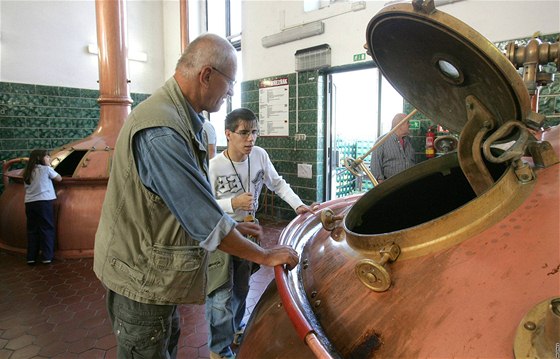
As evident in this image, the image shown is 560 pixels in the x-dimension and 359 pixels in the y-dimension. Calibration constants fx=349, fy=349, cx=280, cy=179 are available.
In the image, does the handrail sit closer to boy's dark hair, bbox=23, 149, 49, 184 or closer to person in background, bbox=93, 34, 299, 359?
person in background, bbox=93, 34, 299, 359

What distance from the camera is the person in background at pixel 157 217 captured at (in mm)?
1170

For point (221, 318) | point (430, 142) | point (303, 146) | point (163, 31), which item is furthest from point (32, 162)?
point (163, 31)

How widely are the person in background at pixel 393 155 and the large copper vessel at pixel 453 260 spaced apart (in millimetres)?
3088

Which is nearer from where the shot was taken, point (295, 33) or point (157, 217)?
point (157, 217)

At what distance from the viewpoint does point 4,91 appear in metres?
6.78

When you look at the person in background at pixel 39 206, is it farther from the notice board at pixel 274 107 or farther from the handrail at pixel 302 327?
the handrail at pixel 302 327

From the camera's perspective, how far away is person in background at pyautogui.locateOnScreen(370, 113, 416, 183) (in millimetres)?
4156

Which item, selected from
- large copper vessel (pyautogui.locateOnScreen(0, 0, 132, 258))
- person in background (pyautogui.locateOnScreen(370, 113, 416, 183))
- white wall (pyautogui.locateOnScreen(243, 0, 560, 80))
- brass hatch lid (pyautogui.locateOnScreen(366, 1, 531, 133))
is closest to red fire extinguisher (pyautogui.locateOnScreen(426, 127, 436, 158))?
person in background (pyautogui.locateOnScreen(370, 113, 416, 183))

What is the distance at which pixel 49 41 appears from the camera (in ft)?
24.0

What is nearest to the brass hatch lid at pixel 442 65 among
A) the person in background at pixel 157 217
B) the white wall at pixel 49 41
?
the person in background at pixel 157 217

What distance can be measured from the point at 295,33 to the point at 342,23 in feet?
2.97

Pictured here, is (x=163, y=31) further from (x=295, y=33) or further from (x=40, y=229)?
(x=40, y=229)

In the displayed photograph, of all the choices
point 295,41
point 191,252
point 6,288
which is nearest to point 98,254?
point 191,252

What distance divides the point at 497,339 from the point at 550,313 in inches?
Result: 3.9
